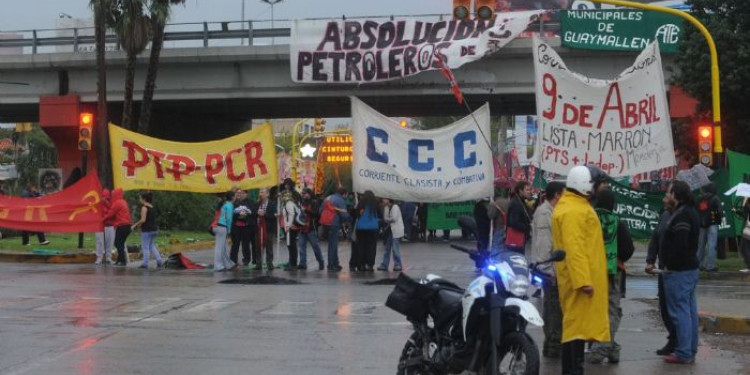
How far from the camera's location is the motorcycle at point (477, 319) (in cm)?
745

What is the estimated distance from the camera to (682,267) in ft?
31.2

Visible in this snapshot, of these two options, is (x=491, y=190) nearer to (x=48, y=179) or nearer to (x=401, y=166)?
(x=401, y=166)

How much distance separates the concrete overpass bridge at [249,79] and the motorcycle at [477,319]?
2657 centimetres

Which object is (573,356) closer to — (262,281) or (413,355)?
(413,355)

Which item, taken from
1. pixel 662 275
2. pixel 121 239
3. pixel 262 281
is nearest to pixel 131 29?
pixel 121 239

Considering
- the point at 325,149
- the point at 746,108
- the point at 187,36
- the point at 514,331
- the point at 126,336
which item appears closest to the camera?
the point at 514,331

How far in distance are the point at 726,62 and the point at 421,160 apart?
37.7 ft

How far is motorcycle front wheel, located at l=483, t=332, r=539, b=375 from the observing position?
24.3ft

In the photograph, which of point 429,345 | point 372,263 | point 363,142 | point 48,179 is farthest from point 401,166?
point 48,179

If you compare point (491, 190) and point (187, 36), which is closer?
point (491, 190)

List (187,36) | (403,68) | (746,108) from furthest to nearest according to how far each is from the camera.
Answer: (187,36) < (403,68) < (746,108)

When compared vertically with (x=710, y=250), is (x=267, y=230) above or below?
above

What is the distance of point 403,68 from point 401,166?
55.9ft

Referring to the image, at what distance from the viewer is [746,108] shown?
25562 mm
